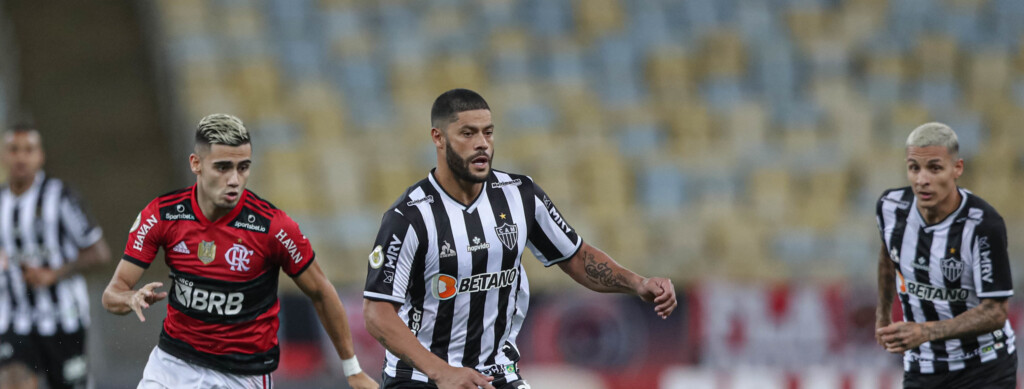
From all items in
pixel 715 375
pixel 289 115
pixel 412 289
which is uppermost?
pixel 289 115

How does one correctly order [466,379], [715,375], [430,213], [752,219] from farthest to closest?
[752,219], [715,375], [430,213], [466,379]

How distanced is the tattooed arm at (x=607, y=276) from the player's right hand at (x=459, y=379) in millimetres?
940

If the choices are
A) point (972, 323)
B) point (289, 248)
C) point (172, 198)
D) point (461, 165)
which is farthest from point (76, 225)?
Answer: point (972, 323)

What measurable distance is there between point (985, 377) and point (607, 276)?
2254 millimetres

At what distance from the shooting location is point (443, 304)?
235 inches

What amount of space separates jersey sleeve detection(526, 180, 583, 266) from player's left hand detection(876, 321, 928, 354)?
62.3 inches

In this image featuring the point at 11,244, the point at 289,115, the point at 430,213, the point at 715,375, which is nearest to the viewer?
the point at 430,213

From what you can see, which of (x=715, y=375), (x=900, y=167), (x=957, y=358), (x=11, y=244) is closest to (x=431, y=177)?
(x=957, y=358)

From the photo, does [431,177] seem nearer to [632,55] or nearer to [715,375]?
[715,375]

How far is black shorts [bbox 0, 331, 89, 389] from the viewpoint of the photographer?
8742 mm

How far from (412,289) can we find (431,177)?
55cm

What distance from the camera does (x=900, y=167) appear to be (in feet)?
44.7

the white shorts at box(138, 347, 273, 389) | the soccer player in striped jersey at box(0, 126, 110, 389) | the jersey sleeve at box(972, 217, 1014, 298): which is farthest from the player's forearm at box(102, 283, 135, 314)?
the jersey sleeve at box(972, 217, 1014, 298)

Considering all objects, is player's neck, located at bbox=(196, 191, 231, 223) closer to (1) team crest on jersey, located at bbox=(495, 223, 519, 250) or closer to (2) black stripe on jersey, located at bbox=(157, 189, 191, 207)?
(2) black stripe on jersey, located at bbox=(157, 189, 191, 207)
